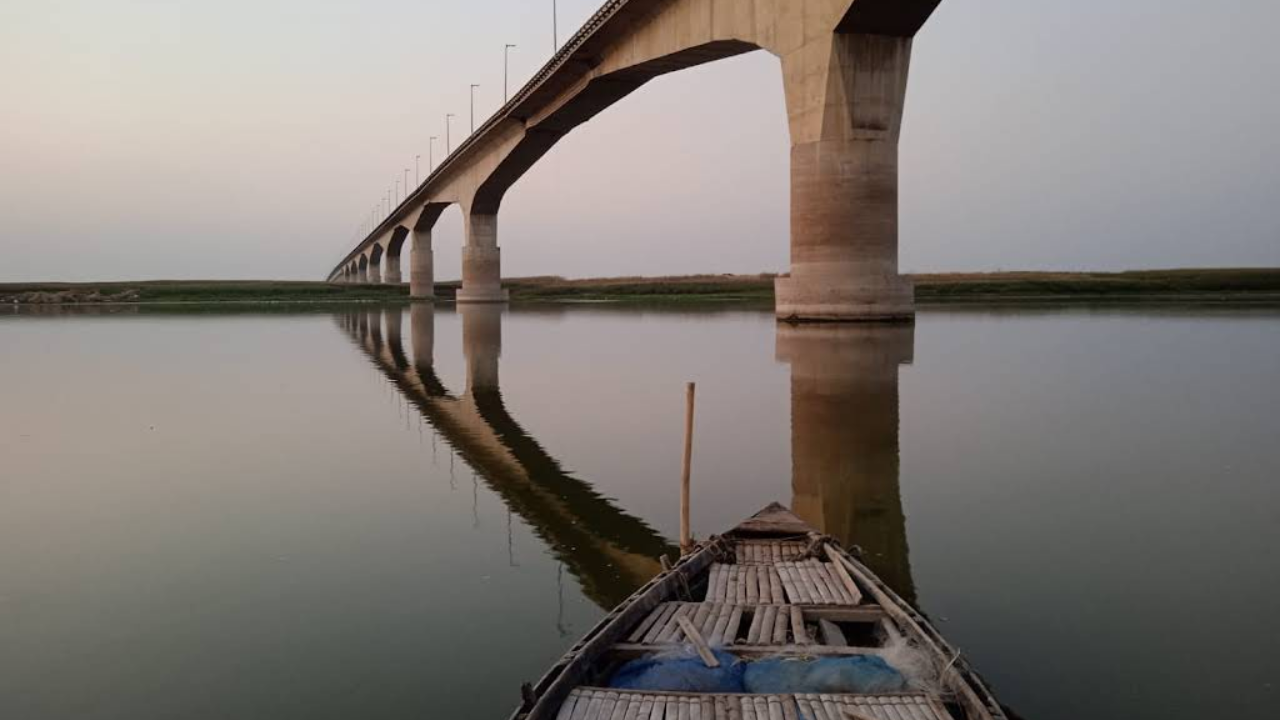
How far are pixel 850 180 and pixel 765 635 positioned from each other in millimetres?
22549

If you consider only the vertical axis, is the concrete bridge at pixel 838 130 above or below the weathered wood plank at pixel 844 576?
above

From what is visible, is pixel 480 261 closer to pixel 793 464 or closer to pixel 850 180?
pixel 850 180

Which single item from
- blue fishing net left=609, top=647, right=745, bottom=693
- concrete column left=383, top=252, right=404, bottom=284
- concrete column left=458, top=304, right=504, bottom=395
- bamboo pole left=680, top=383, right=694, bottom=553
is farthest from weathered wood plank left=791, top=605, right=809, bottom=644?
concrete column left=383, top=252, right=404, bottom=284

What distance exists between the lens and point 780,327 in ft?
96.9

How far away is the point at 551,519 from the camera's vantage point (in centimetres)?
958

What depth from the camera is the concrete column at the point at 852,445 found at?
29.5ft

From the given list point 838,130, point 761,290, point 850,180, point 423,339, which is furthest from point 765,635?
point 761,290

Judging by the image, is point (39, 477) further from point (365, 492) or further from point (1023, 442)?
point (1023, 442)

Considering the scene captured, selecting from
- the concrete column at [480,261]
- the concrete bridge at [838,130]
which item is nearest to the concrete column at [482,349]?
the concrete bridge at [838,130]

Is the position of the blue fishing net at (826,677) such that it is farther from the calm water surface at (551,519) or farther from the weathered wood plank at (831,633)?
the calm water surface at (551,519)

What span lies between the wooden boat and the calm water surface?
21.3 inches

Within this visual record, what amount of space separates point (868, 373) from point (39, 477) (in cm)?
1418

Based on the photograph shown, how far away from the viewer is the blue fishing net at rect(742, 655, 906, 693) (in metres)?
5.15

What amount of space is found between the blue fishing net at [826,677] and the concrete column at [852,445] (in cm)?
206
